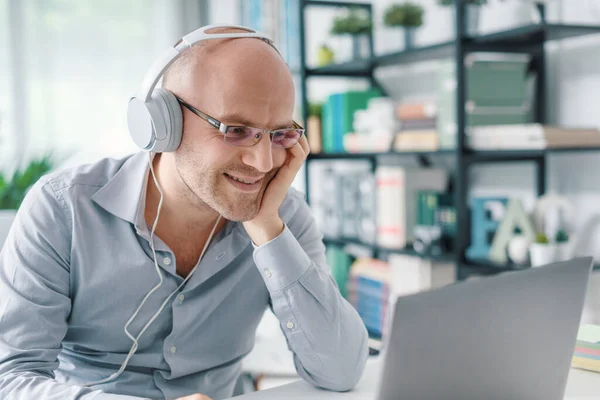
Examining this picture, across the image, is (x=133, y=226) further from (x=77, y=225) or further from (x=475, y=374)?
(x=475, y=374)

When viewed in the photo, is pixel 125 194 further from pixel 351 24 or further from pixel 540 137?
pixel 351 24

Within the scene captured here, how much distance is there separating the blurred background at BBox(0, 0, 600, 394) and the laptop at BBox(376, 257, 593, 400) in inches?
18.9

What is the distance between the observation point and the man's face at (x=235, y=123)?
1.16 meters

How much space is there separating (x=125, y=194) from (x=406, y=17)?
1.82m

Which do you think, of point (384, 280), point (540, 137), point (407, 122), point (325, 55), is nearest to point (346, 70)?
point (325, 55)

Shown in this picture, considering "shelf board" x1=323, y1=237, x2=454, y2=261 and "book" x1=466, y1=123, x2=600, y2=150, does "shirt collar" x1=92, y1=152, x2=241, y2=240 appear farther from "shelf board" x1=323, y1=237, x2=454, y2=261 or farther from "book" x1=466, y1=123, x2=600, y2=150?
"shelf board" x1=323, y1=237, x2=454, y2=261

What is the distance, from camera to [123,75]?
160 inches

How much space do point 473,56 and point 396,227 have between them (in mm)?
748

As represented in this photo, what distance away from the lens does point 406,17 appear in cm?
271

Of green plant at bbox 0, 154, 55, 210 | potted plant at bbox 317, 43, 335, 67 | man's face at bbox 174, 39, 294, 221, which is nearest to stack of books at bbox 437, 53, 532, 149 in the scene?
potted plant at bbox 317, 43, 335, 67

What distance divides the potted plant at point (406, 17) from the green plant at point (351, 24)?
290 mm

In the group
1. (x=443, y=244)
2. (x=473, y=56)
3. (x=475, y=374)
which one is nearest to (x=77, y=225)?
(x=475, y=374)

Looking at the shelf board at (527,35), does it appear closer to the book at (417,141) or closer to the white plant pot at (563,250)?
the book at (417,141)

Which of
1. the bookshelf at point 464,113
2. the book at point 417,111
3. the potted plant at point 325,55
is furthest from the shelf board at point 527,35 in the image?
the potted plant at point 325,55
